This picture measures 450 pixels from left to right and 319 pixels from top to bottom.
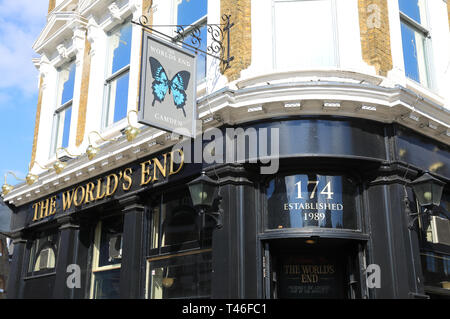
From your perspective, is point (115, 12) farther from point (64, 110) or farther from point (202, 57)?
point (202, 57)

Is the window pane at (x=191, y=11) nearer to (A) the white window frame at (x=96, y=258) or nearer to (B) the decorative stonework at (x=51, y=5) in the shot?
(A) the white window frame at (x=96, y=258)

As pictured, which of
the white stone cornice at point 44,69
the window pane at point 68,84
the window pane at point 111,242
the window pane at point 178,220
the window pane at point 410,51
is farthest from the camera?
the white stone cornice at point 44,69

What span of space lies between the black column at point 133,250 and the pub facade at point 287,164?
0.03 meters

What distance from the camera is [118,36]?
41.9 ft

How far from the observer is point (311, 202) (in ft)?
27.6

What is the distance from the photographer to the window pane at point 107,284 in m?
10.9

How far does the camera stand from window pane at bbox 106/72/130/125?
39.0 feet

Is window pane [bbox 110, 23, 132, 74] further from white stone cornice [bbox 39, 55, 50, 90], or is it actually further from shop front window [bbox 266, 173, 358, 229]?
shop front window [bbox 266, 173, 358, 229]

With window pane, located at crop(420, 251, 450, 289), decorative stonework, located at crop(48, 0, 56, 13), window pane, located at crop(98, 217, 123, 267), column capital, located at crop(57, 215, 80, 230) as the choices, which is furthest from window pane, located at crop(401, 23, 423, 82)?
decorative stonework, located at crop(48, 0, 56, 13)

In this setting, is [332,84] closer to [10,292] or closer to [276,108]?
[276,108]

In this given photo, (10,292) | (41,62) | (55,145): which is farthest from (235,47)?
(10,292)

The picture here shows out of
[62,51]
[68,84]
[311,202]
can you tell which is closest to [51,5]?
[62,51]

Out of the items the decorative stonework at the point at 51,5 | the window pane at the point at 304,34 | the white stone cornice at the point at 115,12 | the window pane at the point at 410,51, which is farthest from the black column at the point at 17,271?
the window pane at the point at 410,51

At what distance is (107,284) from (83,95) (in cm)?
451
